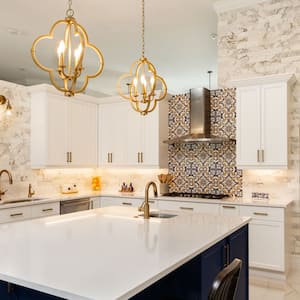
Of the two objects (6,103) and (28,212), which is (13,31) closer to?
(6,103)

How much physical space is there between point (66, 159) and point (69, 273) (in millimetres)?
4110

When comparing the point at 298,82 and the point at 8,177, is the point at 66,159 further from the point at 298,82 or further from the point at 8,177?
the point at 298,82

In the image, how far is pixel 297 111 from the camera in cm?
465

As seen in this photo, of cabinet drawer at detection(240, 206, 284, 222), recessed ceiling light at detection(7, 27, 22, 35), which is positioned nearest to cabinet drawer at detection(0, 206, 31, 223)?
cabinet drawer at detection(240, 206, 284, 222)

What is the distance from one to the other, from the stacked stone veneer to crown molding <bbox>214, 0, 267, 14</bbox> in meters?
0.04

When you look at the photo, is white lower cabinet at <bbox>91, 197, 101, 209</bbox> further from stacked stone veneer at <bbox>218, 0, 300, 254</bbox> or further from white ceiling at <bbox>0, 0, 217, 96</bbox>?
white ceiling at <bbox>0, 0, 217, 96</bbox>

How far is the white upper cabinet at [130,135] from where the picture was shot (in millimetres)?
5570

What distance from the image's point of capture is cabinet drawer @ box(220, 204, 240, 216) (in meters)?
4.44

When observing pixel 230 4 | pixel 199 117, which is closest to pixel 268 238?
pixel 199 117

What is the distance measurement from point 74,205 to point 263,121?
3043 mm

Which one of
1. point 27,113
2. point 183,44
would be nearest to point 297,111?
point 183,44

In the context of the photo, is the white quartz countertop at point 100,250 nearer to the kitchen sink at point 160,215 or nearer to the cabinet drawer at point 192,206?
the kitchen sink at point 160,215

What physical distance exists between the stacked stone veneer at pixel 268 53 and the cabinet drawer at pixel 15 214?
10.1ft

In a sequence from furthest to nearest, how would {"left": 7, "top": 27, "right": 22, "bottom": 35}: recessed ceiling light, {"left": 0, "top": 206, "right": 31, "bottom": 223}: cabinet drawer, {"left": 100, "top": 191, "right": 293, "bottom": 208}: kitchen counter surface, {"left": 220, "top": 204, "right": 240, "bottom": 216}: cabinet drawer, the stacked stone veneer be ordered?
1. {"left": 7, "top": 27, "right": 22, "bottom": 35}: recessed ceiling light
2. the stacked stone veneer
3. {"left": 220, "top": 204, "right": 240, "bottom": 216}: cabinet drawer
4. {"left": 100, "top": 191, "right": 293, "bottom": 208}: kitchen counter surface
5. {"left": 0, "top": 206, "right": 31, "bottom": 223}: cabinet drawer
